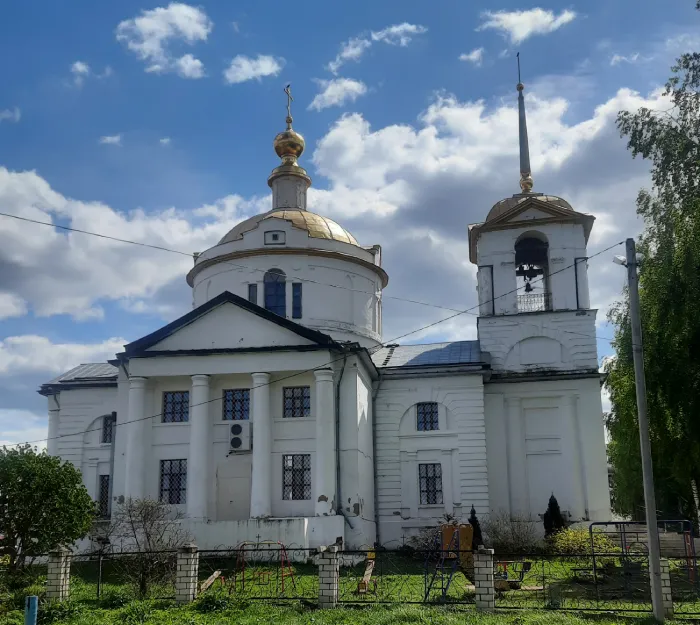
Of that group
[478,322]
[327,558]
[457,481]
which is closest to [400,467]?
[457,481]

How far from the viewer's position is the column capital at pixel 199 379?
2486 centimetres

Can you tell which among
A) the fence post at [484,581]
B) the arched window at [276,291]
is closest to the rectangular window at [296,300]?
the arched window at [276,291]

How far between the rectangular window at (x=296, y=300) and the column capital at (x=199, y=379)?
5626mm

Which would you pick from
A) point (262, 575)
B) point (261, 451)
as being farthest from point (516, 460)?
point (262, 575)

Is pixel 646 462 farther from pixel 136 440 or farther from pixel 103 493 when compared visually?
pixel 103 493

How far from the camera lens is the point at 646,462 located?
1409cm

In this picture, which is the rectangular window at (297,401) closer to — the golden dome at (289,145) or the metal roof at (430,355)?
the metal roof at (430,355)

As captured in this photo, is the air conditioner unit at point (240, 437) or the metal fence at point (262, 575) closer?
the metal fence at point (262, 575)

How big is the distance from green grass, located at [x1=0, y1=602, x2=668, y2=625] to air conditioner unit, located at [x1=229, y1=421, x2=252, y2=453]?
9615 mm

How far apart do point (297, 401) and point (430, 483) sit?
19.3 ft

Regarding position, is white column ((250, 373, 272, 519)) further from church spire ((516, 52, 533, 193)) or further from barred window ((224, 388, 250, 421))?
church spire ((516, 52, 533, 193))

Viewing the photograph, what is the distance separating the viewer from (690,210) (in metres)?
18.8

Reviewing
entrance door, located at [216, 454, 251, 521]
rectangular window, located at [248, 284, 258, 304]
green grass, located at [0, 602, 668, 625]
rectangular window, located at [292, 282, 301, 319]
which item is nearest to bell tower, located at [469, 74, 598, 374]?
rectangular window, located at [292, 282, 301, 319]

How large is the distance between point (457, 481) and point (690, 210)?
494 inches
